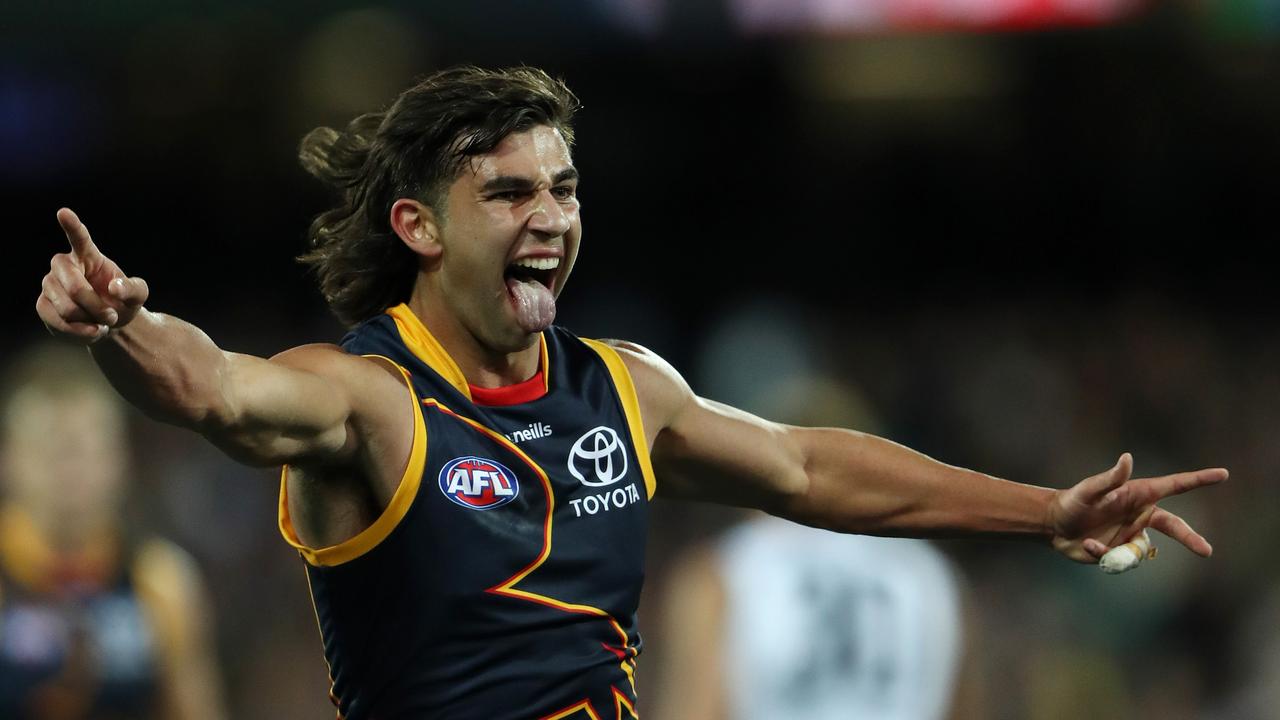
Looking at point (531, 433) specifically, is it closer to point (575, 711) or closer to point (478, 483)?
point (478, 483)

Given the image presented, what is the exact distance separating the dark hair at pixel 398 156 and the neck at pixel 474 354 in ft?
0.58

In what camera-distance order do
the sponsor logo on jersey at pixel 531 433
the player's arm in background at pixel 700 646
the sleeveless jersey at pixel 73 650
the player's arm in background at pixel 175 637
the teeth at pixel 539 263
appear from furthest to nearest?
the player's arm in background at pixel 700 646
the player's arm in background at pixel 175 637
the sleeveless jersey at pixel 73 650
the teeth at pixel 539 263
the sponsor logo on jersey at pixel 531 433

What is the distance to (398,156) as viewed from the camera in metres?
3.65

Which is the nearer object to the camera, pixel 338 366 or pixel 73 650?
pixel 338 366

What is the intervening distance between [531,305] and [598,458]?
36cm

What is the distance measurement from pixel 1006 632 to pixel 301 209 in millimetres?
6898

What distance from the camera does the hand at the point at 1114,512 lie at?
146 inches

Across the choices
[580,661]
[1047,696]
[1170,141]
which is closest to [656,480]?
[580,661]

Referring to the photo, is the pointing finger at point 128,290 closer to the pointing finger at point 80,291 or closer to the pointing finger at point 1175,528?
the pointing finger at point 80,291

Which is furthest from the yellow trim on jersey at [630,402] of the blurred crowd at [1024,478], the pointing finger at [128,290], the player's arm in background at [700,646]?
the blurred crowd at [1024,478]

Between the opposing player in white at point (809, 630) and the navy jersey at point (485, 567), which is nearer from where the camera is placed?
the navy jersey at point (485, 567)

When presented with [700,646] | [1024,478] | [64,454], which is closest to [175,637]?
[64,454]

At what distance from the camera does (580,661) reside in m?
3.43

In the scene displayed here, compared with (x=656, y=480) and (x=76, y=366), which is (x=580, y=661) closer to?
(x=656, y=480)
